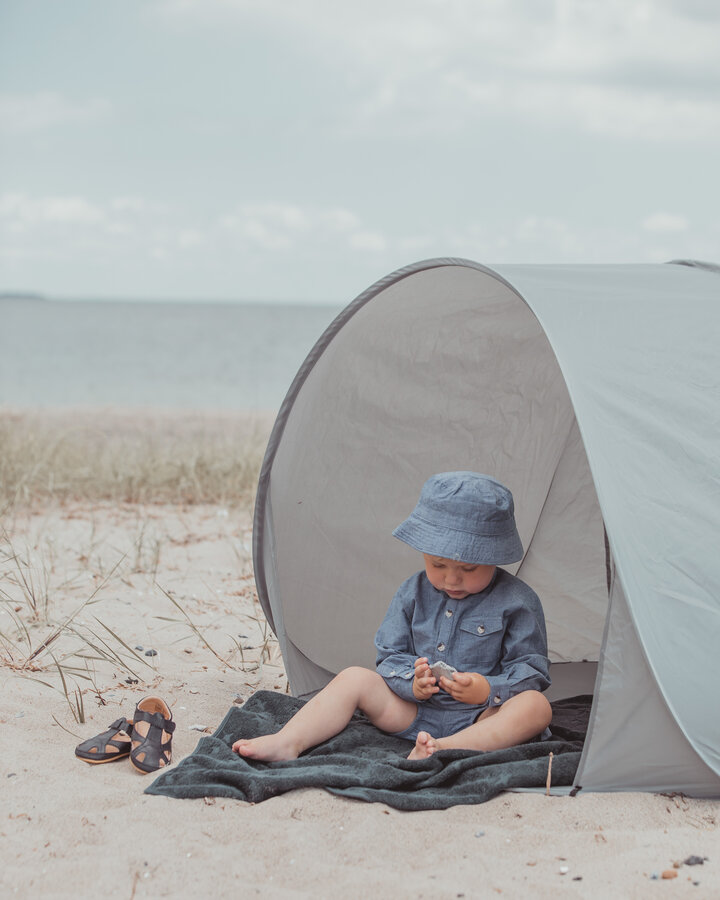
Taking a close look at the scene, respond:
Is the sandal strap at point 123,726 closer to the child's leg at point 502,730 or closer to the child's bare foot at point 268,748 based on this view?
the child's bare foot at point 268,748

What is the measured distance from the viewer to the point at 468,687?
265 cm

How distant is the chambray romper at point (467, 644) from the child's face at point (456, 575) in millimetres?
50

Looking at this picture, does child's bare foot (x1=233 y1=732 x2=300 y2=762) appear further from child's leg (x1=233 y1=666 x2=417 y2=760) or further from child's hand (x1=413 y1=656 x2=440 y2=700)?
child's hand (x1=413 y1=656 x2=440 y2=700)

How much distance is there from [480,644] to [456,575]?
0.21 metres

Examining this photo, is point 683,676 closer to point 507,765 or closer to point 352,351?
point 507,765

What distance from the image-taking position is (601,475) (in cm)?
232

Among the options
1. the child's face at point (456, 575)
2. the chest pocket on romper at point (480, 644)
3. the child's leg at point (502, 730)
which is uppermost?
the child's face at point (456, 575)

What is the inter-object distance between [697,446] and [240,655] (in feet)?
6.48

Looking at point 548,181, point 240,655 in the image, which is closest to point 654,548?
point 240,655

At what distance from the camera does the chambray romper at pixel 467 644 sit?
2809 millimetres

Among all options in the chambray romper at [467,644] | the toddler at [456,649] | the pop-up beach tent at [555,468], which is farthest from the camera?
the chambray romper at [467,644]

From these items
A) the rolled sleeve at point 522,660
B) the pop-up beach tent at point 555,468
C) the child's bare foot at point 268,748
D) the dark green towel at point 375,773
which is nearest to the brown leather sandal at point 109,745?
the dark green towel at point 375,773

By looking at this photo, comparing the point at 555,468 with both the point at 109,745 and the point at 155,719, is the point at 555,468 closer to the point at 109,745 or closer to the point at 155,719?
the point at 155,719

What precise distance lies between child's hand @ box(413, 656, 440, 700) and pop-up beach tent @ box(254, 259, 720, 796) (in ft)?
1.65
